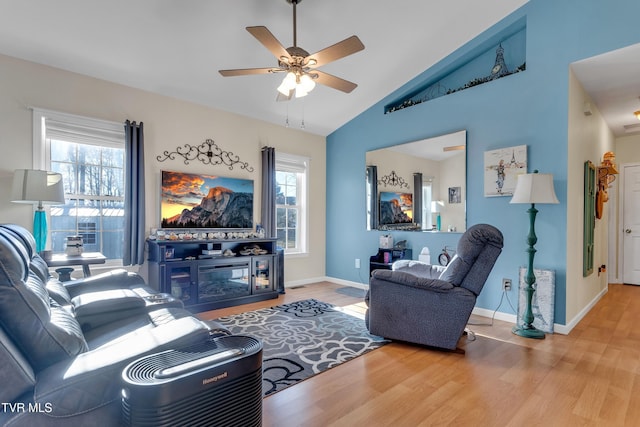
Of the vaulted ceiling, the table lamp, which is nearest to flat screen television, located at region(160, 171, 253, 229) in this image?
the vaulted ceiling

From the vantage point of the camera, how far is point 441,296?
9.03 feet

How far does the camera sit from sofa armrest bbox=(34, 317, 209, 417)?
1063 millimetres

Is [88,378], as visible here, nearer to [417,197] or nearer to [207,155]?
[207,155]

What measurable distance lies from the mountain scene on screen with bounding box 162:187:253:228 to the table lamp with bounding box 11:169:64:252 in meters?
1.23

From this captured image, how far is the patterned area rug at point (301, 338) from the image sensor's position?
2.45 meters

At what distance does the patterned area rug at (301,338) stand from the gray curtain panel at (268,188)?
1.34 m

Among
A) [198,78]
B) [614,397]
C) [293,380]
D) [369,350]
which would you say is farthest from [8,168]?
[614,397]

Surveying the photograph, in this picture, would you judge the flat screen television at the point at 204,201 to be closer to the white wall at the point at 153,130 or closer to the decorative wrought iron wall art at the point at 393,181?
the white wall at the point at 153,130

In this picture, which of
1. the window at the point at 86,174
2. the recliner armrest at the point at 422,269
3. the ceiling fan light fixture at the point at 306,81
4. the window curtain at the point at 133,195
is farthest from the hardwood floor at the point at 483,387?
the window at the point at 86,174

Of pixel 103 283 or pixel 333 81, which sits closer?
pixel 103 283

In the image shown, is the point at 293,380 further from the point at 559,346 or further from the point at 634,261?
the point at 634,261

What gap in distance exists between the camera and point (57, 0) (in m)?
2.70

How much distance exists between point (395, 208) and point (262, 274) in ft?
7.28

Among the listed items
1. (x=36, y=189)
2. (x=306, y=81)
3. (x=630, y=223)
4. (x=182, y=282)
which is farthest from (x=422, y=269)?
(x=630, y=223)
